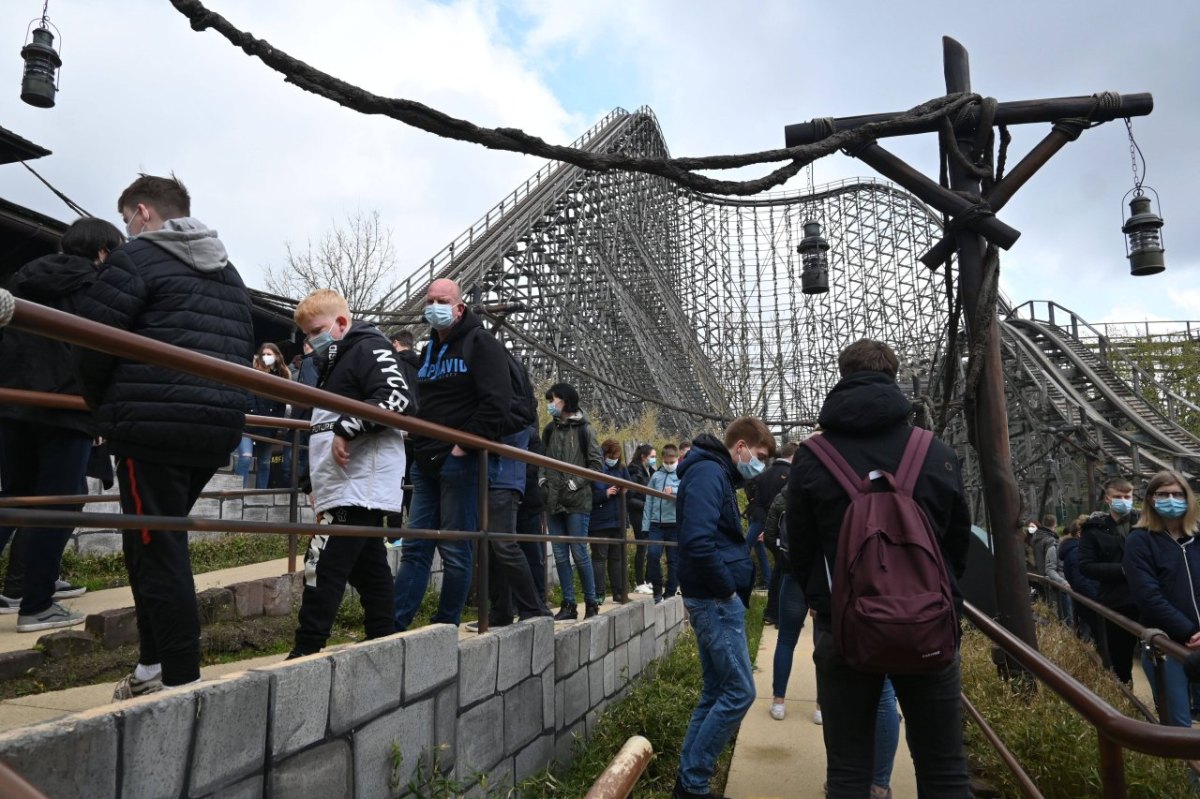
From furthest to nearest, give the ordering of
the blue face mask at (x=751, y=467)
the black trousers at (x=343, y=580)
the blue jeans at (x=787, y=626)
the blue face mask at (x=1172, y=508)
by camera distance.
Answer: the blue jeans at (x=787, y=626) < the blue face mask at (x=1172, y=508) < the blue face mask at (x=751, y=467) < the black trousers at (x=343, y=580)

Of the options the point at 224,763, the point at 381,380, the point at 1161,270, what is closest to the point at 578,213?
the point at 1161,270

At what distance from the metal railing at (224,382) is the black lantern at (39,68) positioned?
5417 mm

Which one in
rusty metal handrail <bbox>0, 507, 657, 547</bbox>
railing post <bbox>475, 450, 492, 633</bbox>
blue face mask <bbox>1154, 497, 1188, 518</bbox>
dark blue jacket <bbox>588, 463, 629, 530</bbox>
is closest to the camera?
rusty metal handrail <bbox>0, 507, 657, 547</bbox>

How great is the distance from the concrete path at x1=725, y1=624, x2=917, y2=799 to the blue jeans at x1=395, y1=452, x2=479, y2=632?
1.45 metres

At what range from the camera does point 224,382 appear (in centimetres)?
198

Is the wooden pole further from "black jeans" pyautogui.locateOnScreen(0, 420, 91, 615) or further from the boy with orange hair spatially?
"black jeans" pyautogui.locateOnScreen(0, 420, 91, 615)

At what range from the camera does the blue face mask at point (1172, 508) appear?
4.38 m

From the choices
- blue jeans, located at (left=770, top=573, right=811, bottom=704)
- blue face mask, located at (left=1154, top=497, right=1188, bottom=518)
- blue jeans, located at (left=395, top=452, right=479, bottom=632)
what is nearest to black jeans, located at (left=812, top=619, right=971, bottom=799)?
blue jeans, located at (left=395, top=452, right=479, bottom=632)

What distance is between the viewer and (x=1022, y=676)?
164 inches

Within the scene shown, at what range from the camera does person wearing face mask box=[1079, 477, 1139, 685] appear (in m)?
5.35

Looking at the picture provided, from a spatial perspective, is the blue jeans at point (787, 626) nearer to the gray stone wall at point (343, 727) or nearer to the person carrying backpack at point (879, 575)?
the gray stone wall at point (343, 727)

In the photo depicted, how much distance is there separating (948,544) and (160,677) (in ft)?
6.89

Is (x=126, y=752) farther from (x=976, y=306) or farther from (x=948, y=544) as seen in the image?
(x=976, y=306)

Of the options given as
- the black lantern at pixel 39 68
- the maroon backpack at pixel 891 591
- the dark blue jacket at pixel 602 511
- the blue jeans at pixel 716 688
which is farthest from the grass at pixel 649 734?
the black lantern at pixel 39 68
